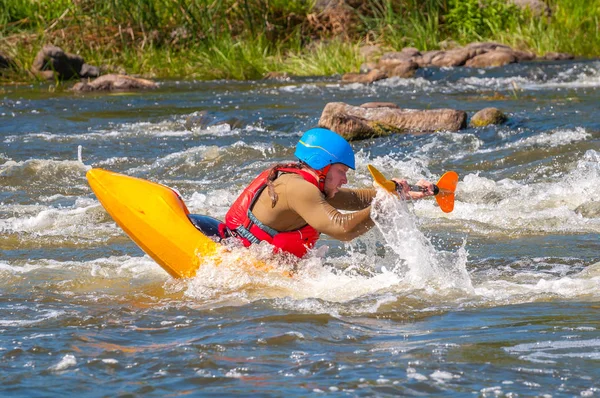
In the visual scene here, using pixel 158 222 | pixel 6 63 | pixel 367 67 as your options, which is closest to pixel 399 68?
pixel 367 67

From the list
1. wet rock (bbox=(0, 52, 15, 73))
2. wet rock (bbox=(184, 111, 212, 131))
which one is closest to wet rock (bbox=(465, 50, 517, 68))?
wet rock (bbox=(184, 111, 212, 131))

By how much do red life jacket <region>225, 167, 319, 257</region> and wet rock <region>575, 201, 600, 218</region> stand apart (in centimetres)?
262

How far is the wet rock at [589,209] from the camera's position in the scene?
284 inches

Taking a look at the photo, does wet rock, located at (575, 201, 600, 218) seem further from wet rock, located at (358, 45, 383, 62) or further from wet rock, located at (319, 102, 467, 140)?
wet rock, located at (358, 45, 383, 62)

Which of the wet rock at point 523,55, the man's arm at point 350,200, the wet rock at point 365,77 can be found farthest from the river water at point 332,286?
the wet rock at point 523,55

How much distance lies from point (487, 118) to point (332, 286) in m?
6.07

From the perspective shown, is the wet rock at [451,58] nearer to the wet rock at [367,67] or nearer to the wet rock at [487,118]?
the wet rock at [367,67]

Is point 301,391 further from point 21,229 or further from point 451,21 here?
point 451,21

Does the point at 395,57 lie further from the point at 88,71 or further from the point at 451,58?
the point at 88,71

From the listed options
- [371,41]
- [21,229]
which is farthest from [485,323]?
[371,41]

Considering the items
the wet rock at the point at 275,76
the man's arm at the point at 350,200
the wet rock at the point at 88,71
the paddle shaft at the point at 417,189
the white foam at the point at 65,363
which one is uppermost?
the paddle shaft at the point at 417,189

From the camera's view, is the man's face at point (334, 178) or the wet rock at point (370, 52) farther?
the wet rock at point (370, 52)

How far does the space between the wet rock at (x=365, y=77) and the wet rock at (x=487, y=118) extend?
178 inches

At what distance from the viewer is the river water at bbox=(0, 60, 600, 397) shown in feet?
12.4
